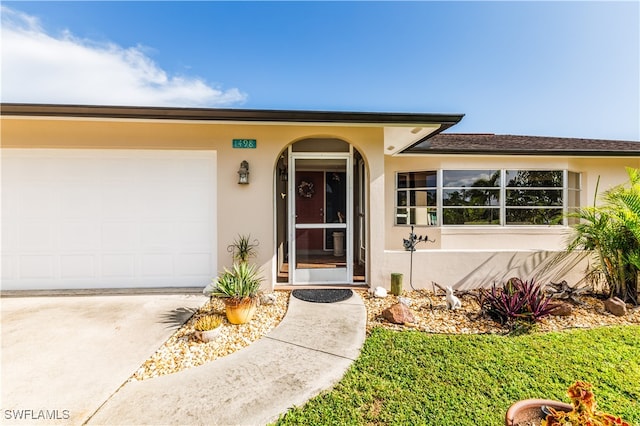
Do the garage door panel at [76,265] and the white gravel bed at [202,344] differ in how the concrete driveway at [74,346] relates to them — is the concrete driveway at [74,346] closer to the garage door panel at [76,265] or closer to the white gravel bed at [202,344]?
the white gravel bed at [202,344]

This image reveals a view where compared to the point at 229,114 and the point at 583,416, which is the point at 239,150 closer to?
the point at 229,114

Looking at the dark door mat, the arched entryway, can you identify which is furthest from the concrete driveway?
the arched entryway

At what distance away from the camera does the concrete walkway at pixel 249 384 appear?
8.30ft

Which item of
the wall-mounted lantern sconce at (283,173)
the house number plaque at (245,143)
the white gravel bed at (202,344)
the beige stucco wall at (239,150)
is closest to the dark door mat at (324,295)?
the white gravel bed at (202,344)

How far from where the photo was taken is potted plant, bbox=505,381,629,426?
69.2 inches

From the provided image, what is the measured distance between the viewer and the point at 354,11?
8.85 metres

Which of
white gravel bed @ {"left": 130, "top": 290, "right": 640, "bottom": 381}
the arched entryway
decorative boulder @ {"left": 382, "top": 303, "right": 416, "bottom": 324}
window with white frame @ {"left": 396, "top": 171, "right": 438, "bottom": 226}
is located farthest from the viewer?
window with white frame @ {"left": 396, "top": 171, "right": 438, "bottom": 226}

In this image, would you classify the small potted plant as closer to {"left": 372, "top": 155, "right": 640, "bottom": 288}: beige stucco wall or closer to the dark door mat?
the dark door mat

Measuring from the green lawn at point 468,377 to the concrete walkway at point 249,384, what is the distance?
0.67 ft

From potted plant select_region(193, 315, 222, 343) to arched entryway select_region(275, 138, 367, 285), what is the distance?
2.33 metres

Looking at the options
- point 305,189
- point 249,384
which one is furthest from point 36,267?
point 249,384

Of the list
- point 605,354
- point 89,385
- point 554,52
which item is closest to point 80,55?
point 89,385

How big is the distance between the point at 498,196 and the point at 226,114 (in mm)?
8530

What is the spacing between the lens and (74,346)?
12.3ft
